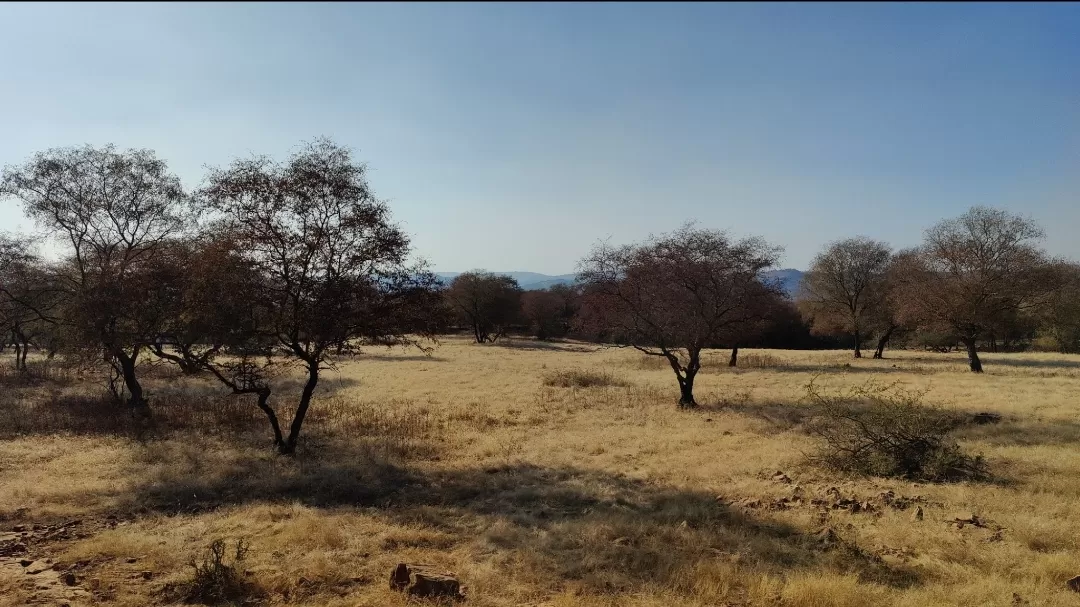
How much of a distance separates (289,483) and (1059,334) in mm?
59774

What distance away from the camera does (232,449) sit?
46.5 ft

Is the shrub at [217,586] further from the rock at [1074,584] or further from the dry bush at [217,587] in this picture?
the rock at [1074,584]

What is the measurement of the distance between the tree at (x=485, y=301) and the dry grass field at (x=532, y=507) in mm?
38962

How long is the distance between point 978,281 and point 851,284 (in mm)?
13187

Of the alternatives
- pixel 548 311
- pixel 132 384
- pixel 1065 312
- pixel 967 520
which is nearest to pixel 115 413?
pixel 132 384

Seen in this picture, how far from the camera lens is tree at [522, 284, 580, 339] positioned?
68500mm

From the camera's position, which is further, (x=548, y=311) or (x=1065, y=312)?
(x=548, y=311)

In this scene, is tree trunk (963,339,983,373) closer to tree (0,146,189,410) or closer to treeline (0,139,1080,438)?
treeline (0,139,1080,438)

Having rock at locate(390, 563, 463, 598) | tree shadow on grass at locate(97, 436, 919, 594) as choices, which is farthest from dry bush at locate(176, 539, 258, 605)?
tree shadow on grass at locate(97, 436, 919, 594)

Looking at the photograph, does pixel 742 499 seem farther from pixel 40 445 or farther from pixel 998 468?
pixel 40 445

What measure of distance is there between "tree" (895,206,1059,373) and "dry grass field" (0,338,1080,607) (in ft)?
30.2

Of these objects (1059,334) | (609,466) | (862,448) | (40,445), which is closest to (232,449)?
(40,445)

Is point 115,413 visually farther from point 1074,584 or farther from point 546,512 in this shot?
point 1074,584

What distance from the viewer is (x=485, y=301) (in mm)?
59281
